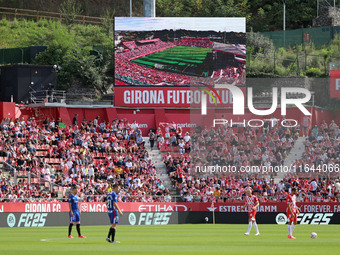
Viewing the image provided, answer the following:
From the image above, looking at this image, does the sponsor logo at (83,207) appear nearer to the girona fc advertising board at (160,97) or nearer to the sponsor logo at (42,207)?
the sponsor logo at (42,207)

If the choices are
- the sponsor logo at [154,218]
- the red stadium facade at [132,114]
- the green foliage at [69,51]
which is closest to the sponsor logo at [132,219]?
the sponsor logo at [154,218]

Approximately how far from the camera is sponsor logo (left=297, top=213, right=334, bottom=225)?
41.2 metres

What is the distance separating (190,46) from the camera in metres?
55.4

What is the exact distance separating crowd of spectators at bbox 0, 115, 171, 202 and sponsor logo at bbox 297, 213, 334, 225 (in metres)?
8.60

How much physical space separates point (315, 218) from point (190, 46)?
19640mm

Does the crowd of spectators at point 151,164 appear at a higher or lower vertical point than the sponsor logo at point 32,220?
higher

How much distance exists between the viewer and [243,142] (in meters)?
48.8

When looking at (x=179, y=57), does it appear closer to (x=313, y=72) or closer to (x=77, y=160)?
A: (x=77, y=160)

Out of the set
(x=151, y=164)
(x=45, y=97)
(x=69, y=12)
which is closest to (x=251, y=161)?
(x=151, y=164)

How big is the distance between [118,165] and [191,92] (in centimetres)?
948

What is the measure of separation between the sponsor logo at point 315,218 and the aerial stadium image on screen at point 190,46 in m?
16.6

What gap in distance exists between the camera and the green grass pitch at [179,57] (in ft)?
182

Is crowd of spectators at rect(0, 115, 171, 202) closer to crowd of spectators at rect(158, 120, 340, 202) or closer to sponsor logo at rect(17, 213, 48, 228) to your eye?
sponsor logo at rect(17, 213, 48, 228)

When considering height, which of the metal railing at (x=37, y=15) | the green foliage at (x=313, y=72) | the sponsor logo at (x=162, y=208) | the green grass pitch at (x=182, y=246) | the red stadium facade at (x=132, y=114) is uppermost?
the metal railing at (x=37, y=15)
